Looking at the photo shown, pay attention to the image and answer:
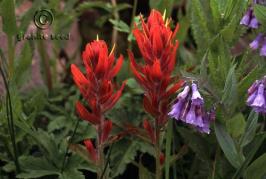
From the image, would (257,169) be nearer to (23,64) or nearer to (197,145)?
(197,145)

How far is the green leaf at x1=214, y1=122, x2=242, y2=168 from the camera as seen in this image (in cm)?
130

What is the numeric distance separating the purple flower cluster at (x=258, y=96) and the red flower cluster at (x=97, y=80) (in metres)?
0.33

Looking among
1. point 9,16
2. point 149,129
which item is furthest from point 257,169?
point 9,16

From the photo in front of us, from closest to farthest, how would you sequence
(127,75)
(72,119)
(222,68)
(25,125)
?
(222,68)
(25,125)
(72,119)
(127,75)

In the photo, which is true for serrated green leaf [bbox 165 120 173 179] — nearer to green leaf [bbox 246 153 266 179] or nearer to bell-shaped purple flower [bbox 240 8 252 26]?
green leaf [bbox 246 153 266 179]

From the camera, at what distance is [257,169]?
1315mm

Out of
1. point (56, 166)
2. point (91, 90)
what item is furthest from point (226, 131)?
point (56, 166)

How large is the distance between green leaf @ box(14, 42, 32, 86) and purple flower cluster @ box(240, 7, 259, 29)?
0.66m

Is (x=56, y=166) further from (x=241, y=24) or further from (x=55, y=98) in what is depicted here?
(x=241, y=24)

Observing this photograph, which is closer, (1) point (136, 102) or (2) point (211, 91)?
(2) point (211, 91)

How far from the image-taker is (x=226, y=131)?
4.35 ft

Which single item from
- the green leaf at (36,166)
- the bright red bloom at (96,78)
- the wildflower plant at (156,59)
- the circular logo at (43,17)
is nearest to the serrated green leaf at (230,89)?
the wildflower plant at (156,59)

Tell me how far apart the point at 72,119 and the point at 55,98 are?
0.24 metres

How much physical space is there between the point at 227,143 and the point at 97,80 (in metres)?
0.37
